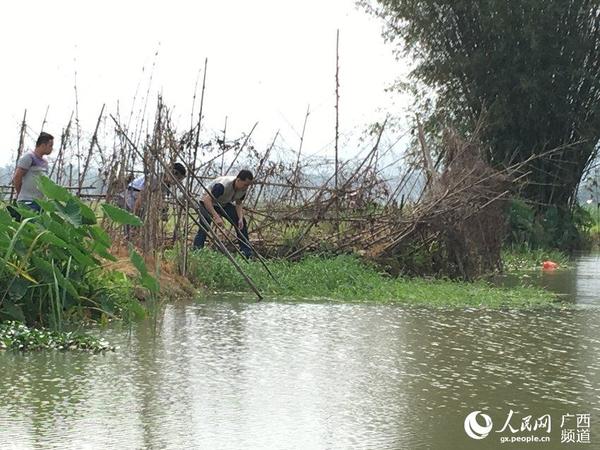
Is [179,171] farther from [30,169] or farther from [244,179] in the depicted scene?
[30,169]

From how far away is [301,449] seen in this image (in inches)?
167

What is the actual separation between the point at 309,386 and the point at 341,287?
437 centimetres

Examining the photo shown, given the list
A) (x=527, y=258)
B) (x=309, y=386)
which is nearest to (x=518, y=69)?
(x=527, y=258)

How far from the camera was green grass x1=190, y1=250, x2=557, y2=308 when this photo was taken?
9375mm

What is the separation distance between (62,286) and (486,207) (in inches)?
270

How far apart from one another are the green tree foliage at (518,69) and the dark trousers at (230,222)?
10.4 m

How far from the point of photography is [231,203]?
442 inches

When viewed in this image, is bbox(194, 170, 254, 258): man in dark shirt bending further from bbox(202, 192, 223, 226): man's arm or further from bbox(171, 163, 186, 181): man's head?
bbox(171, 163, 186, 181): man's head

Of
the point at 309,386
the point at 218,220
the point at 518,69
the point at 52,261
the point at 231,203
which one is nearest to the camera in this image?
the point at 309,386

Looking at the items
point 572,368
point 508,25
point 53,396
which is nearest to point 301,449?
point 53,396

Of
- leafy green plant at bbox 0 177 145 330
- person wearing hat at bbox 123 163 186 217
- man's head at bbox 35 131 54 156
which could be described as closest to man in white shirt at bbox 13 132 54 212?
man's head at bbox 35 131 54 156

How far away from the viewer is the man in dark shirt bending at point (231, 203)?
1069 centimetres

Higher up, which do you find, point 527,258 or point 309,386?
point 527,258

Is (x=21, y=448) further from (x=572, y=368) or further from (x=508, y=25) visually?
(x=508, y=25)
